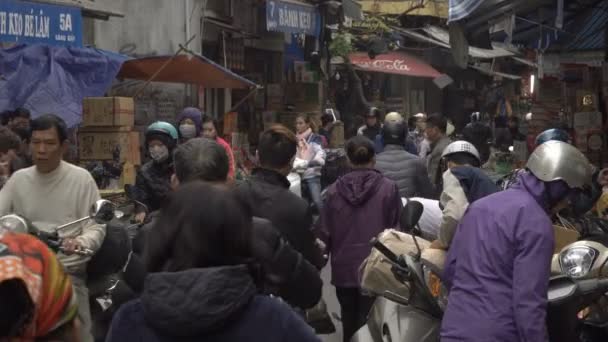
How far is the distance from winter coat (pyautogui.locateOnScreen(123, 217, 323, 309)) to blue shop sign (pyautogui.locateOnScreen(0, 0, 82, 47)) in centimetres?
627

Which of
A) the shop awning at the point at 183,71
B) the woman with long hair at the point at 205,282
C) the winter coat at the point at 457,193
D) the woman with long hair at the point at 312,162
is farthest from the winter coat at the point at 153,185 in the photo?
the shop awning at the point at 183,71

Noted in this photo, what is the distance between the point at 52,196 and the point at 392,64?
71.0 feet

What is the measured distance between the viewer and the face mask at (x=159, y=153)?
8000 mm

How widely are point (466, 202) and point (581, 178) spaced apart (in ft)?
4.15

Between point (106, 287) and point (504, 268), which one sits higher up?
point (504, 268)

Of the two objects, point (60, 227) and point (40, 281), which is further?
point (60, 227)

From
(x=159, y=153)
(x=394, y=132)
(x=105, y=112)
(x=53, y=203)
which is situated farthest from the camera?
(x=105, y=112)

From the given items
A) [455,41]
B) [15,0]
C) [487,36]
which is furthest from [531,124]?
[15,0]

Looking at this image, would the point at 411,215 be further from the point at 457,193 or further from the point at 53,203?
the point at 53,203

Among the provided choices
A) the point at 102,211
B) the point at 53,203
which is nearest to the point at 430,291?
the point at 102,211

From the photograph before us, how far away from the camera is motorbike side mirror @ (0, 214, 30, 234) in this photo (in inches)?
217

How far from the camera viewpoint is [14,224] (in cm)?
558

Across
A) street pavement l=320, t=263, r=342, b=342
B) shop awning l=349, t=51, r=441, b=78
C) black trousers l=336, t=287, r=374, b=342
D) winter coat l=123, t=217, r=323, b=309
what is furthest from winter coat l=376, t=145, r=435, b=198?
shop awning l=349, t=51, r=441, b=78

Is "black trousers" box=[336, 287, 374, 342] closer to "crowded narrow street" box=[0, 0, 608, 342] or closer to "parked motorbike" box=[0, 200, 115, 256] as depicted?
"crowded narrow street" box=[0, 0, 608, 342]
